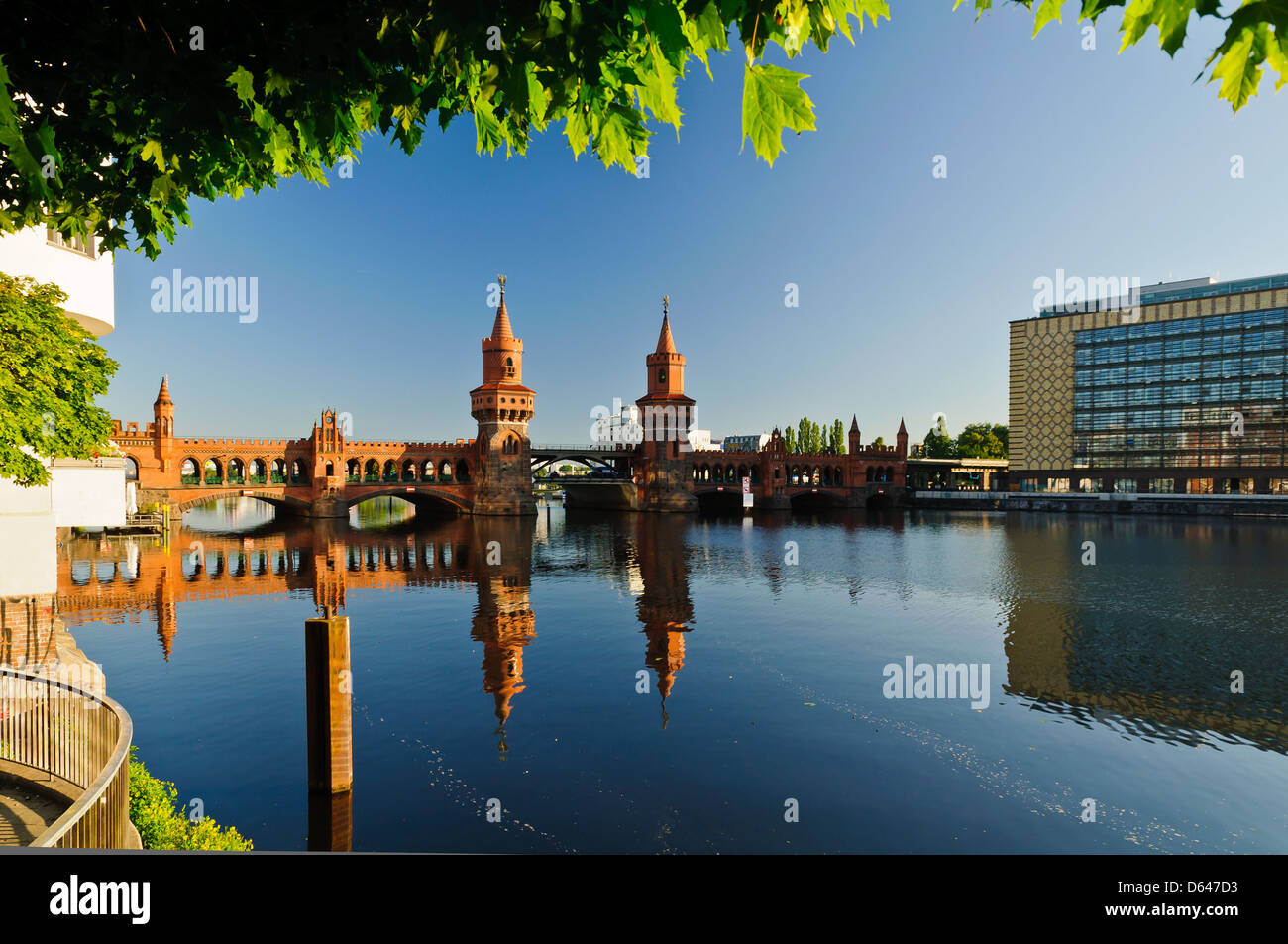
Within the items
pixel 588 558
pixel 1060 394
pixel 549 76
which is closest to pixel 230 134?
pixel 549 76

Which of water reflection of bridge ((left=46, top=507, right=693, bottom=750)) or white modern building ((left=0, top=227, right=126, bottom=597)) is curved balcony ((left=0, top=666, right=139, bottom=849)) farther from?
water reflection of bridge ((left=46, top=507, right=693, bottom=750))

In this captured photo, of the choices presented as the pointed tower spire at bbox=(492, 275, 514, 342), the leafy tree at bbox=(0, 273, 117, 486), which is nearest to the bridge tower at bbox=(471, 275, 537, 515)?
the pointed tower spire at bbox=(492, 275, 514, 342)

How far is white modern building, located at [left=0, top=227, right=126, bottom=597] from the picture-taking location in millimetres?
14930

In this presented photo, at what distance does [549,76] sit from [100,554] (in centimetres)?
5626

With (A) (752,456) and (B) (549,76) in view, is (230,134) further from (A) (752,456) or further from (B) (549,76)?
(A) (752,456)

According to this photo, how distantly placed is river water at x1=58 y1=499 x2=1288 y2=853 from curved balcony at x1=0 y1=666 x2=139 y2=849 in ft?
9.87

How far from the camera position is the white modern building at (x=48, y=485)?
14.9 m

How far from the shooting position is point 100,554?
145 ft

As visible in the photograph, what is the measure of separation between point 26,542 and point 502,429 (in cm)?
6546

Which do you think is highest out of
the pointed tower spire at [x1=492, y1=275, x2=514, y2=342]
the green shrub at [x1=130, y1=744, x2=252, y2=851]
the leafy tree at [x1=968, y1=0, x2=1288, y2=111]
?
the pointed tower spire at [x1=492, y1=275, x2=514, y2=342]

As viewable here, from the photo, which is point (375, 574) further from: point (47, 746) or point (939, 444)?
point (939, 444)

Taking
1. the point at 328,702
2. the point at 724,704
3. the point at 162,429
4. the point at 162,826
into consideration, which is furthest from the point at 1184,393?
the point at 162,429

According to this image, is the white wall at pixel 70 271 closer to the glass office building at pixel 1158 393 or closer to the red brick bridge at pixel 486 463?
the red brick bridge at pixel 486 463
